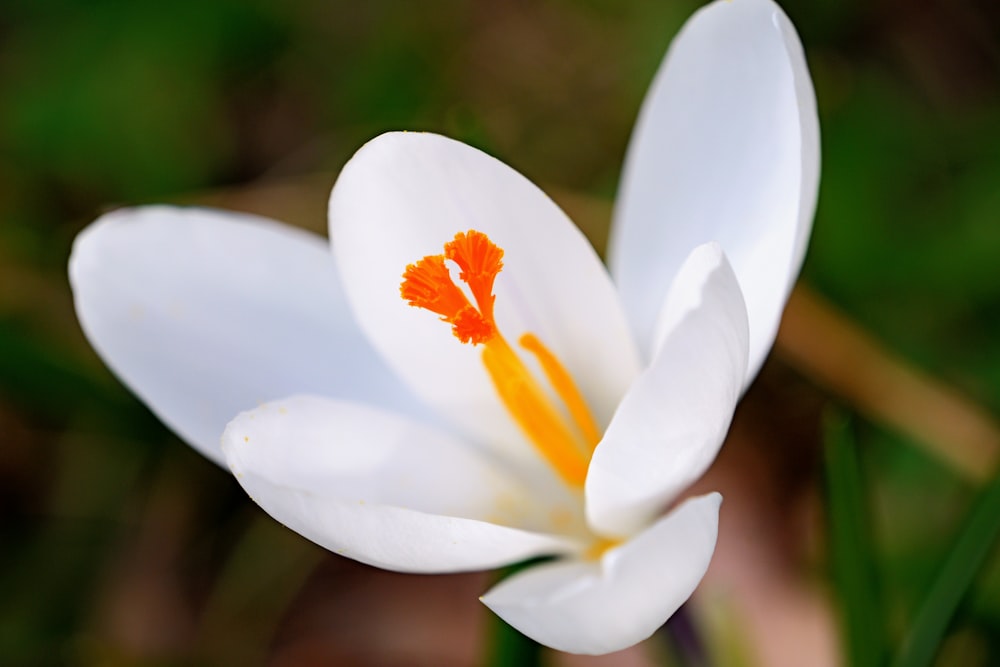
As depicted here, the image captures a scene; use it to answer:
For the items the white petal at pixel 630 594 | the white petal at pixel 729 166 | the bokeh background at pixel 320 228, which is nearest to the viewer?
the white petal at pixel 630 594

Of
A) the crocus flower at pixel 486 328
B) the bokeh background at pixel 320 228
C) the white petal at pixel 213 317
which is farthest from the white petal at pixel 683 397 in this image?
the bokeh background at pixel 320 228

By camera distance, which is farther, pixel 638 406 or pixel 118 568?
pixel 118 568

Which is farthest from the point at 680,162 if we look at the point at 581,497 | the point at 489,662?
the point at 489,662

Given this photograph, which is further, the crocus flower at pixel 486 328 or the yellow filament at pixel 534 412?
the yellow filament at pixel 534 412

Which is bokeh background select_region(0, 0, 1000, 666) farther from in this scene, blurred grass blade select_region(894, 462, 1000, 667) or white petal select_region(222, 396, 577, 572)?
white petal select_region(222, 396, 577, 572)

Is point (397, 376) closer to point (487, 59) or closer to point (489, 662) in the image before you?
point (489, 662)

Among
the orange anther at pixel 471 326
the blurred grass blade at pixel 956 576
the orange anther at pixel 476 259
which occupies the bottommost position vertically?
the blurred grass blade at pixel 956 576

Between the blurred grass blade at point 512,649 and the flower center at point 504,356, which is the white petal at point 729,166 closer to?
the flower center at point 504,356

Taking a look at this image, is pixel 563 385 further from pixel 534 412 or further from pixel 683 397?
pixel 683 397
